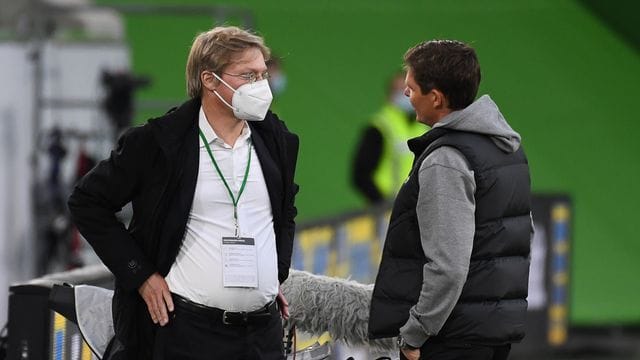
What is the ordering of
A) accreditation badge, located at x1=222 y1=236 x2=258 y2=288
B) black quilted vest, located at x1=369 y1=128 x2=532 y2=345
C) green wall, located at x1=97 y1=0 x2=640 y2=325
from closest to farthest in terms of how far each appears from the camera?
accreditation badge, located at x1=222 y1=236 x2=258 y2=288, black quilted vest, located at x1=369 y1=128 x2=532 y2=345, green wall, located at x1=97 y1=0 x2=640 y2=325

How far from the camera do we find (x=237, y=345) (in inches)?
154

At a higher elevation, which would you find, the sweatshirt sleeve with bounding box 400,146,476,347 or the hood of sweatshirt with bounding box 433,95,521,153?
the hood of sweatshirt with bounding box 433,95,521,153

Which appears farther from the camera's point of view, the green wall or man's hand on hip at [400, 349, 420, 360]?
the green wall

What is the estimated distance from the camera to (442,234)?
390 centimetres

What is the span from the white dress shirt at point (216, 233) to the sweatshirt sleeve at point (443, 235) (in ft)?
1.35

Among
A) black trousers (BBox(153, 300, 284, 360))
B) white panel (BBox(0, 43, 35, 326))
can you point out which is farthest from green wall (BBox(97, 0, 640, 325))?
black trousers (BBox(153, 300, 284, 360))

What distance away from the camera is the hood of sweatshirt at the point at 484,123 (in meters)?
4.01

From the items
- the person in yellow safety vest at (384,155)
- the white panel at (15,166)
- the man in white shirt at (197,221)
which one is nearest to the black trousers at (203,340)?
the man in white shirt at (197,221)

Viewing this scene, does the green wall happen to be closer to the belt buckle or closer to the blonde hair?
the blonde hair

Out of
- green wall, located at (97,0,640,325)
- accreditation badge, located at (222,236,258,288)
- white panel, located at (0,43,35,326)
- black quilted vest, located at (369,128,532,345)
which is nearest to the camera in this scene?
accreditation badge, located at (222,236,258,288)

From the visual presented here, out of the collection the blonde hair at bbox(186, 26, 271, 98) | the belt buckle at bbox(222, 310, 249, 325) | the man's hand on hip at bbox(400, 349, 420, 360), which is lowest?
the man's hand on hip at bbox(400, 349, 420, 360)

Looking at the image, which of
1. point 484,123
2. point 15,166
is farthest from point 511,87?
point 484,123

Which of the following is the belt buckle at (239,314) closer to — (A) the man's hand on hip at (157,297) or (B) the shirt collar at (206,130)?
(A) the man's hand on hip at (157,297)

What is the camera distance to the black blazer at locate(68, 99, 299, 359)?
3883mm
